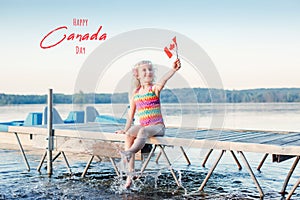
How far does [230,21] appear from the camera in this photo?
473 inches

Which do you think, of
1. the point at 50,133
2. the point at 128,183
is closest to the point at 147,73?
the point at 128,183

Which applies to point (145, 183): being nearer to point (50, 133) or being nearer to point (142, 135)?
point (142, 135)

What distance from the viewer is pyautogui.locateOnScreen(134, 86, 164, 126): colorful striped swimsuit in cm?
459

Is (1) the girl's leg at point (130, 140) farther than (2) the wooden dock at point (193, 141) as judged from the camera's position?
Yes

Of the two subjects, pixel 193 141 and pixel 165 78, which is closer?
pixel 193 141

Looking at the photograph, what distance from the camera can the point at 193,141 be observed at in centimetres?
423

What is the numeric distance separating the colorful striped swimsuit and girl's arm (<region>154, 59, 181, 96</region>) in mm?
71

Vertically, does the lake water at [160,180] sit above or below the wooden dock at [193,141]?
below

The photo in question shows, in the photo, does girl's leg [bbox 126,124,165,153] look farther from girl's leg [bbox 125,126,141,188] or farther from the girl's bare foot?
the girl's bare foot

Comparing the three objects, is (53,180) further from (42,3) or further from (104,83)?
(42,3)

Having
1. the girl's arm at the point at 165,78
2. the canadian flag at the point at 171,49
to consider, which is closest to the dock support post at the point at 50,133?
the girl's arm at the point at 165,78

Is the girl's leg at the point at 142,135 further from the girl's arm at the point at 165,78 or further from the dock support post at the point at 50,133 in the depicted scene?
the dock support post at the point at 50,133

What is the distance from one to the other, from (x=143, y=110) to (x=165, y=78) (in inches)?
18.2

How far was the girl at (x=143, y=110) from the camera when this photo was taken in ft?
14.6
